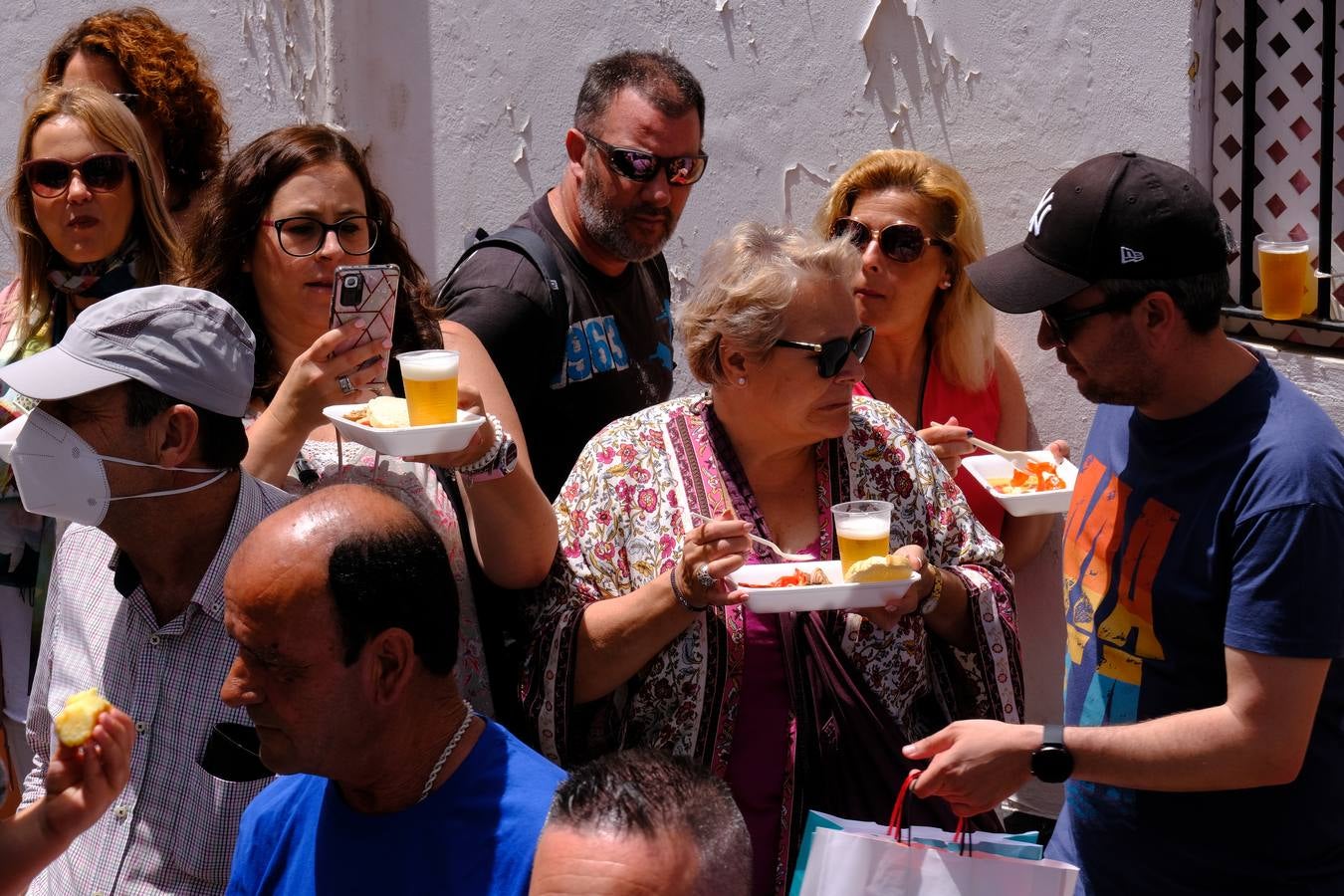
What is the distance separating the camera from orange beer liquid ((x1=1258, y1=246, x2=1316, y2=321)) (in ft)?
12.9

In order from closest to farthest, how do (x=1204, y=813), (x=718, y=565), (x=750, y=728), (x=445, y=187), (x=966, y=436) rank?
(x=1204, y=813) < (x=718, y=565) < (x=750, y=728) < (x=966, y=436) < (x=445, y=187)

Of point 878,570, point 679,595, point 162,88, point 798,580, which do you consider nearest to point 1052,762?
point 878,570

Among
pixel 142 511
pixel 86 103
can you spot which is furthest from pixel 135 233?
pixel 142 511

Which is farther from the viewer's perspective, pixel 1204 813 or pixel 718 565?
pixel 718 565

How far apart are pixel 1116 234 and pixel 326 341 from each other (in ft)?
5.36

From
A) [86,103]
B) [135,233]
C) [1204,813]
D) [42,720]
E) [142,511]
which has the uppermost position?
[86,103]

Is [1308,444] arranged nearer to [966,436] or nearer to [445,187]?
[966,436]

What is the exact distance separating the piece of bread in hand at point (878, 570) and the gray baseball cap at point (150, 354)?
50.4 inches

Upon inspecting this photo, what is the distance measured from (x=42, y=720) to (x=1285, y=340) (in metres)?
3.31

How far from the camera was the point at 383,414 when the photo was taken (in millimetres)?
2980

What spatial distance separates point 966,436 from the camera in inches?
154

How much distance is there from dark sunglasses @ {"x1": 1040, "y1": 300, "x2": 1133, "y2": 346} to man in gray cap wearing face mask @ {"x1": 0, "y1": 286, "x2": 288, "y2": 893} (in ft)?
5.25

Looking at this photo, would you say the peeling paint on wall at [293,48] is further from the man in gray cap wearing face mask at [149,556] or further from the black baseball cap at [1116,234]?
the black baseball cap at [1116,234]

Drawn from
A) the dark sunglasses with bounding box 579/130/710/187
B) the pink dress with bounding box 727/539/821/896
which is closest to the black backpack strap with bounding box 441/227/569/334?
the dark sunglasses with bounding box 579/130/710/187
